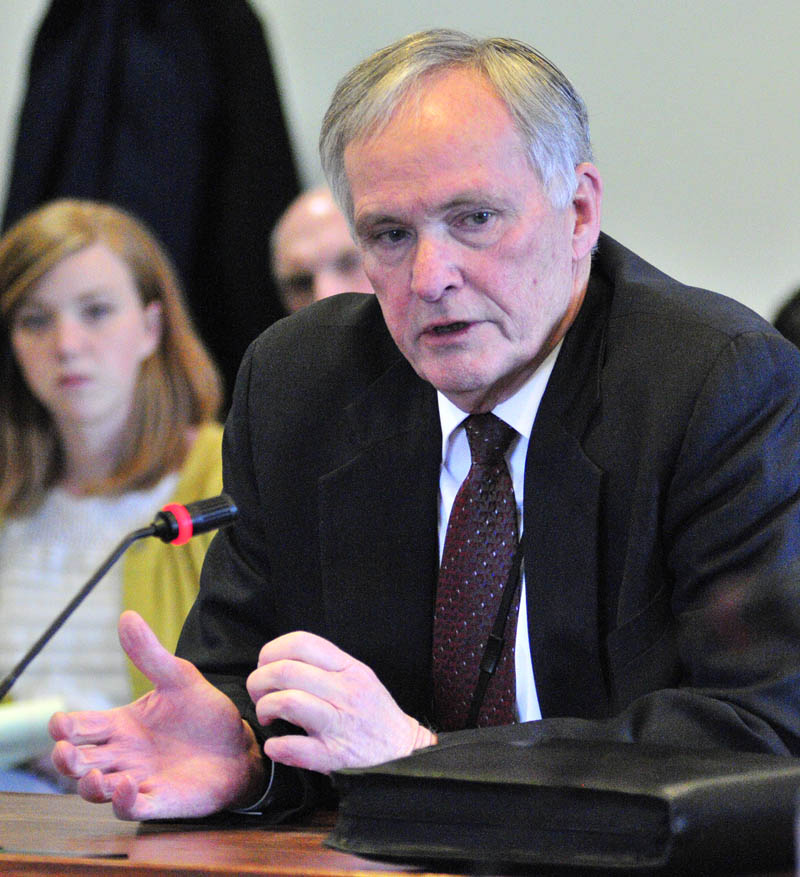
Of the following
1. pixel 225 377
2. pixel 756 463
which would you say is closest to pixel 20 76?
pixel 225 377

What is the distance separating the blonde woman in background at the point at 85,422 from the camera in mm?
2979

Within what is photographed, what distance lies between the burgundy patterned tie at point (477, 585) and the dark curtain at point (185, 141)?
2.23 metres

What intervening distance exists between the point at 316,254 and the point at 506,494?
216 cm

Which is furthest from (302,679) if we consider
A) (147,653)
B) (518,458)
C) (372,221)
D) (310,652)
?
(372,221)

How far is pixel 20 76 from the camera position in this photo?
4.24 m

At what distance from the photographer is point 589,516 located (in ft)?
5.29

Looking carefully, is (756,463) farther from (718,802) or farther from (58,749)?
(58,749)

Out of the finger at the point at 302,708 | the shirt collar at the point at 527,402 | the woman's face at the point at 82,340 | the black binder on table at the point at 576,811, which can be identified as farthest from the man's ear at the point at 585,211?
the woman's face at the point at 82,340

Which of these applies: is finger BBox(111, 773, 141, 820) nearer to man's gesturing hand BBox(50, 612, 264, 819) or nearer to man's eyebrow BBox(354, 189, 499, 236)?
man's gesturing hand BBox(50, 612, 264, 819)

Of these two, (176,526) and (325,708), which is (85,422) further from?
(325,708)

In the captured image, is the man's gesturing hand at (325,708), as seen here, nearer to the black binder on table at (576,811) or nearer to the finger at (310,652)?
the finger at (310,652)

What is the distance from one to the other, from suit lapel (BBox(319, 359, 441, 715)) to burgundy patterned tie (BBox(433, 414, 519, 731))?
37mm

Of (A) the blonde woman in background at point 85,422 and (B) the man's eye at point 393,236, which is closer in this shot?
(B) the man's eye at point 393,236

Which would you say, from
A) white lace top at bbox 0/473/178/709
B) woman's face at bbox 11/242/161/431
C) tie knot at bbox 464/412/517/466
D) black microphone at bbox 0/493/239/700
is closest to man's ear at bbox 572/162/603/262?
tie knot at bbox 464/412/517/466
